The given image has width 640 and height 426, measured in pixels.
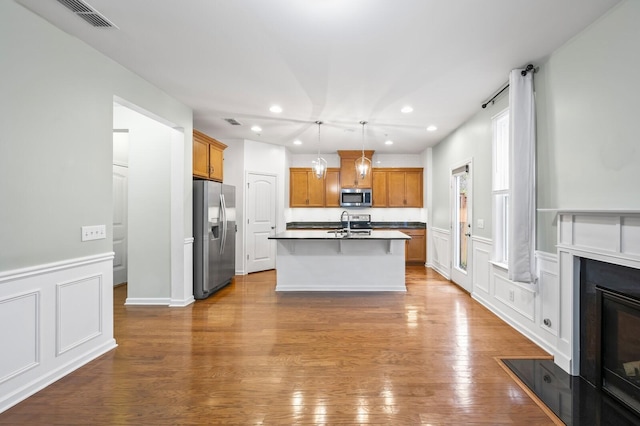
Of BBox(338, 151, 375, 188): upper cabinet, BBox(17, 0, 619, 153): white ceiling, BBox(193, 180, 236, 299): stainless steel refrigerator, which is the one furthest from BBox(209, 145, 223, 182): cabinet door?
BBox(338, 151, 375, 188): upper cabinet

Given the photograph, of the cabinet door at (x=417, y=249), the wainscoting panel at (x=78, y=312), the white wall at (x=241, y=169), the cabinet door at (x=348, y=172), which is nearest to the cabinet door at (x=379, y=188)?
the cabinet door at (x=348, y=172)

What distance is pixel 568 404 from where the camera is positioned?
6.42ft

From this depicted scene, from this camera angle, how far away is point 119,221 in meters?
5.18

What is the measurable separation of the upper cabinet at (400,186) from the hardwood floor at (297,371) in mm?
3582

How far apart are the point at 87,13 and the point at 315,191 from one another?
535 cm

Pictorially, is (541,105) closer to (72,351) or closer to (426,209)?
(426,209)

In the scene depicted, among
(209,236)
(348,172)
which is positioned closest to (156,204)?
(209,236)

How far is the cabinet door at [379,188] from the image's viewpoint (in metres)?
7.15

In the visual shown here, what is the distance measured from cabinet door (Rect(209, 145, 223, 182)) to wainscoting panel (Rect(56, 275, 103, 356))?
7.92 ft

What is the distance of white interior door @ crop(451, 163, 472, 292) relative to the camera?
4527 millimetres

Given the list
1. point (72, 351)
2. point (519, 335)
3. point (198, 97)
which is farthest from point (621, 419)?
point (198, 97)

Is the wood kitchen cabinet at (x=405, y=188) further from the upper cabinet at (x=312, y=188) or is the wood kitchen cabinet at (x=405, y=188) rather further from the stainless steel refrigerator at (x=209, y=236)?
the stainless steel refrigerator at (x=209, y=236)

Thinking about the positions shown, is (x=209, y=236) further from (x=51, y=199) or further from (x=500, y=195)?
(x=500, y=195)

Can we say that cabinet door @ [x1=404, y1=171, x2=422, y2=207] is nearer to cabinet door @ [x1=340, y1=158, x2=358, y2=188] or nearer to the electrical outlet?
cabinet door @ [x1=340, y1=158, x2=358, y2=188]
